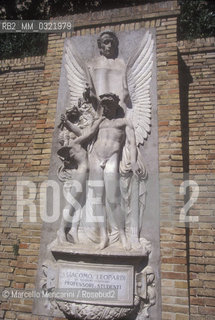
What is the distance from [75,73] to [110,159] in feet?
4.98

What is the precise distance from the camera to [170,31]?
407cm

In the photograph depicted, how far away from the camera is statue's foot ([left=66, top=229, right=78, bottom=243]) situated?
3.24m

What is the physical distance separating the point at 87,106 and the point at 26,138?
1.32 meters

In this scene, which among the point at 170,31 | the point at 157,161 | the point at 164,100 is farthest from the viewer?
the point at 170,31

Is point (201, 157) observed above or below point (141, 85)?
below

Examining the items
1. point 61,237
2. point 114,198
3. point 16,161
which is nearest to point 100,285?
point 61,237

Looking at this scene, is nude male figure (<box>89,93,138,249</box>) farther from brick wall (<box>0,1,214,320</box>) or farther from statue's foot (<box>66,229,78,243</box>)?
brick wall (<box>0,1,214,320</box>)

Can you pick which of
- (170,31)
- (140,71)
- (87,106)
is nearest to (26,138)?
(87,106)

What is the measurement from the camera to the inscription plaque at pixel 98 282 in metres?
2.91

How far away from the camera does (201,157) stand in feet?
12.8

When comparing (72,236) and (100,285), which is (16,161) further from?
(100,285)

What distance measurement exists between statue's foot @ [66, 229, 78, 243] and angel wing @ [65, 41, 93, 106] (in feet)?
5.75

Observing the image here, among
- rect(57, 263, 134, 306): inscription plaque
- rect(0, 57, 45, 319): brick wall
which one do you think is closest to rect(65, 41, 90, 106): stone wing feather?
rect(0, 57, 45, 319): brick wall

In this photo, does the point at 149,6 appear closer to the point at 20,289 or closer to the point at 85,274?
the point at 85,274
